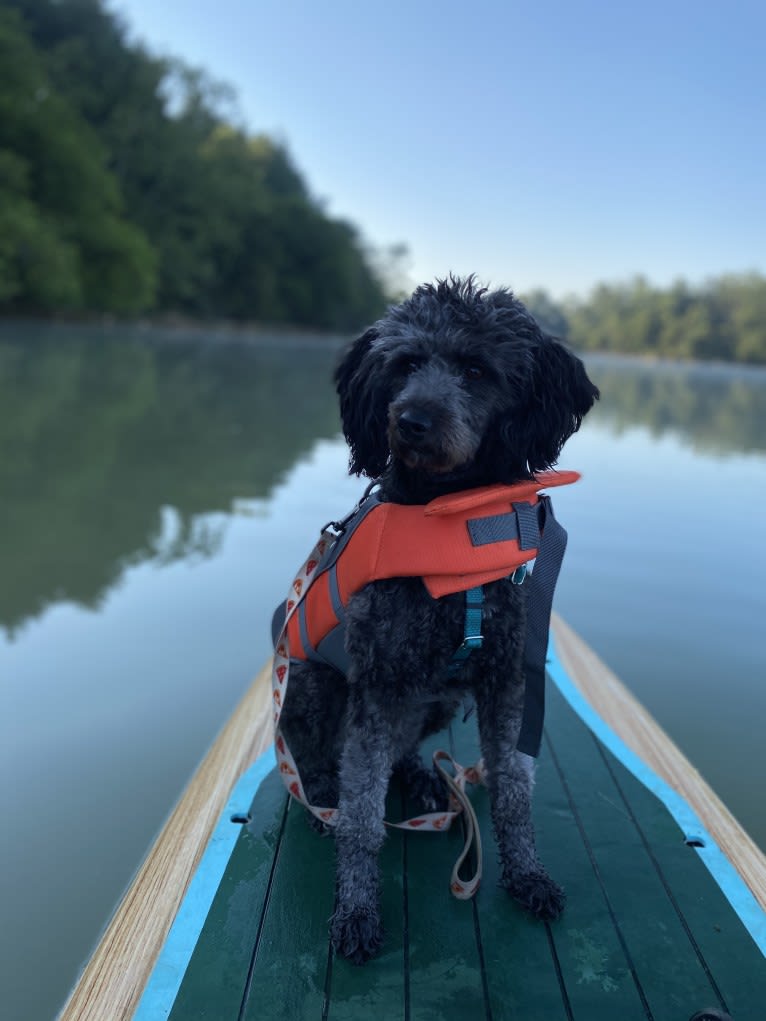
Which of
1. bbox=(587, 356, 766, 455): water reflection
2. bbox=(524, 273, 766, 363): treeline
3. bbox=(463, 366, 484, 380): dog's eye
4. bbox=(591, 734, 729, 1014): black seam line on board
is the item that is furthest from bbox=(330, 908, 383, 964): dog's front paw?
bbox=(524, 273, 766, 363): treeline

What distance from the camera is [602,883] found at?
2436 millimetres

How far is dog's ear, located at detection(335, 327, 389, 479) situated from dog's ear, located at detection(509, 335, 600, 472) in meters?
0.42

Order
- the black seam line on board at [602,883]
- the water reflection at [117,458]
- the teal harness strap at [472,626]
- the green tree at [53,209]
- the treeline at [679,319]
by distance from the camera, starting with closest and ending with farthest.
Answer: the black seam line on board at [602,883] → the teal harness strap at [472,626] → the water reflection at [117,458] → the green tree at [53,209] → the treeline at [679,319]

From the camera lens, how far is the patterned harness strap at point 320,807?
237cm

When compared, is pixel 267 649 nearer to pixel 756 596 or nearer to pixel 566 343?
pixel 566 343

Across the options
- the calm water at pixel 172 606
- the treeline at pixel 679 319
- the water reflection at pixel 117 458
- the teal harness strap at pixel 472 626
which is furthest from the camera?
the treeline at pixel 679 319

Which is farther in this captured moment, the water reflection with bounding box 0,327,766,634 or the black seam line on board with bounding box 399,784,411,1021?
the water reflection with bounding box 0,327,766,634

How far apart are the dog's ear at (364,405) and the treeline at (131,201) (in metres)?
30.8

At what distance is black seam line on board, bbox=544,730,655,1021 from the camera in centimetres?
202

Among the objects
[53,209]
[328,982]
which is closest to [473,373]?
[328,982]

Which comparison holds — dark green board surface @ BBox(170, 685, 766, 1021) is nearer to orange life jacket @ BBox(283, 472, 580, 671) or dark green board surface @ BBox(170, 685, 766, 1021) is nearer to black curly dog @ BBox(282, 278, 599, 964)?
black curly dog @ BBox(282, 278, 599, 964)

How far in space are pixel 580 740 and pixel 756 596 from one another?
152 inches

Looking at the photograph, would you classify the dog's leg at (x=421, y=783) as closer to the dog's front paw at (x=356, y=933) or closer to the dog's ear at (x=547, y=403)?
the dog's front paw at (x=356, y=933)

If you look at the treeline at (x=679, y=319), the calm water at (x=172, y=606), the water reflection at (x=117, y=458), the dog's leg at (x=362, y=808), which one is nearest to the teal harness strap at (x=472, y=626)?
the dog's leg at (x=362, y=808)
